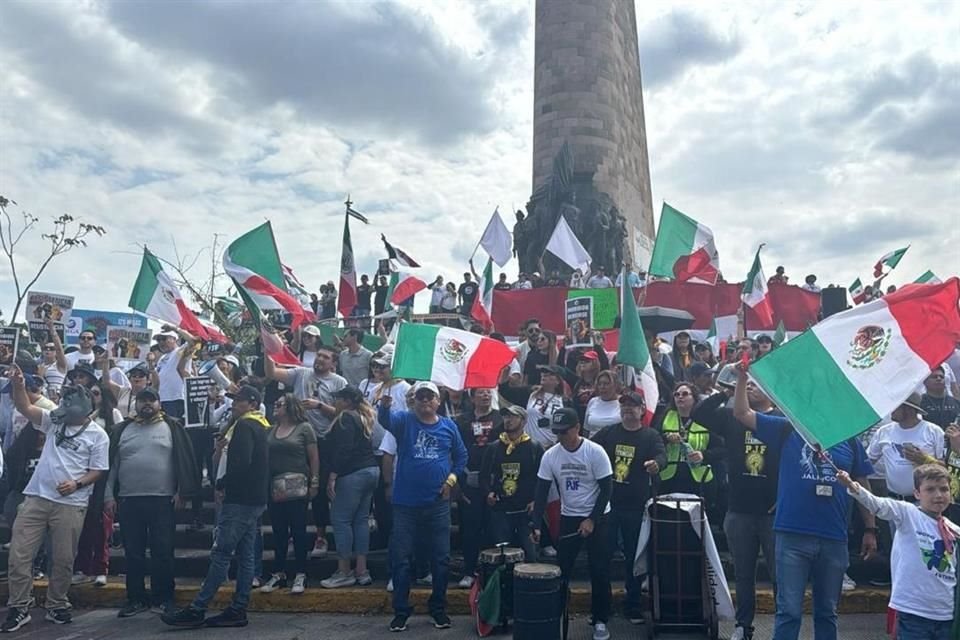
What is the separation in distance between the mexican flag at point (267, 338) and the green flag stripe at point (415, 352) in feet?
4.71

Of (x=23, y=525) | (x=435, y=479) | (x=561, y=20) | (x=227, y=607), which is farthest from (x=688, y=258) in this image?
(x=561, y=20)

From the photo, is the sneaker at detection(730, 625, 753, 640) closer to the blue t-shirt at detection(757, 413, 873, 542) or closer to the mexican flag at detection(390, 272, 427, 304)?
the blue t-shirt at detection(757, 413, 873, 542)

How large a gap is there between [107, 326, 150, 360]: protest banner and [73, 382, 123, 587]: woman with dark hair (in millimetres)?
3632

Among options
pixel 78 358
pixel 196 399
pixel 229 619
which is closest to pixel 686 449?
pixel 229 619

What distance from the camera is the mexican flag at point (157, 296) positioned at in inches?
366

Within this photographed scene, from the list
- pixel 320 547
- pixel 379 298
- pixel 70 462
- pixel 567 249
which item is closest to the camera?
pixel 70 462

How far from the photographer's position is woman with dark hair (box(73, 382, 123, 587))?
7.34 metres

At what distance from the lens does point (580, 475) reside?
20.1 feet

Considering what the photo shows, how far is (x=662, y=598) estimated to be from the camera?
5.91 metres

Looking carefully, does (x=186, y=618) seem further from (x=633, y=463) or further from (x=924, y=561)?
(x=924, y=561)

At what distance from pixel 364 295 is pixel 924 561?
14378mm

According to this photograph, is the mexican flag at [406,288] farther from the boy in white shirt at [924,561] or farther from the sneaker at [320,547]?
the boy in white shirt at [924,561]

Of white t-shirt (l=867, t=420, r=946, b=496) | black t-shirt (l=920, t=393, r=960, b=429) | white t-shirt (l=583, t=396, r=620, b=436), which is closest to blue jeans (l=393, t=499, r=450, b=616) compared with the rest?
white t-shirt (l=583, t=396, r=620, b=436)

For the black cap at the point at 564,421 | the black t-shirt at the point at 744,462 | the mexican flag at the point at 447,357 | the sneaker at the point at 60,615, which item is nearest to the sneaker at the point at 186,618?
the sneaker at the point at 60,615
